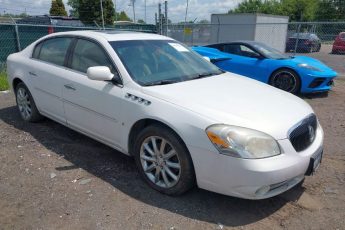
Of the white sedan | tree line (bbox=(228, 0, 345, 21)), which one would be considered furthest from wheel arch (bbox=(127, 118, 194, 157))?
tree line (bbox=(228, 0, 345, 21))

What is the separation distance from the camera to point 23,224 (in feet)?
9.78

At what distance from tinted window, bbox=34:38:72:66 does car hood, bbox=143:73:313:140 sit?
166 centimetres

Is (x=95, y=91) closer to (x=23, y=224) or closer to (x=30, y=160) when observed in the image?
(x=30, y=160)

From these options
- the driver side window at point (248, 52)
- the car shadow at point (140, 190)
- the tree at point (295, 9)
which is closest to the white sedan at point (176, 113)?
the car shadow at point (140, 190)

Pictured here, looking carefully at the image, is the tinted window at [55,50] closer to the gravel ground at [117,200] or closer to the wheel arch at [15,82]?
the wheel arch at [15,82]

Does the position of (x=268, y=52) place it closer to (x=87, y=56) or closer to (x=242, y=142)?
(x=87, y=56)

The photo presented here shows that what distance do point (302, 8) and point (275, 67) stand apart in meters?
50.1

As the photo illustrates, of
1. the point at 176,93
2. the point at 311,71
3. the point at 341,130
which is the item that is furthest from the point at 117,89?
the point at 311,71

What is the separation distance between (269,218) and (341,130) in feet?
10.2

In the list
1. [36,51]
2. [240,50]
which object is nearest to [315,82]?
[240,50]

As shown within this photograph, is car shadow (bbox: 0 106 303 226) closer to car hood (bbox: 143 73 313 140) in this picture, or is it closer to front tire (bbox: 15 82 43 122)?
front tire (bbox: 15 82 43 122)

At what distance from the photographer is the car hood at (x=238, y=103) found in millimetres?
2978

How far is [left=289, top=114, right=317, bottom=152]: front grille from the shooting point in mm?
3051

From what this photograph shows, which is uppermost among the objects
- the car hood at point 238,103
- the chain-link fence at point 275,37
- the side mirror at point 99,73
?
the side mirror at point 99,73
